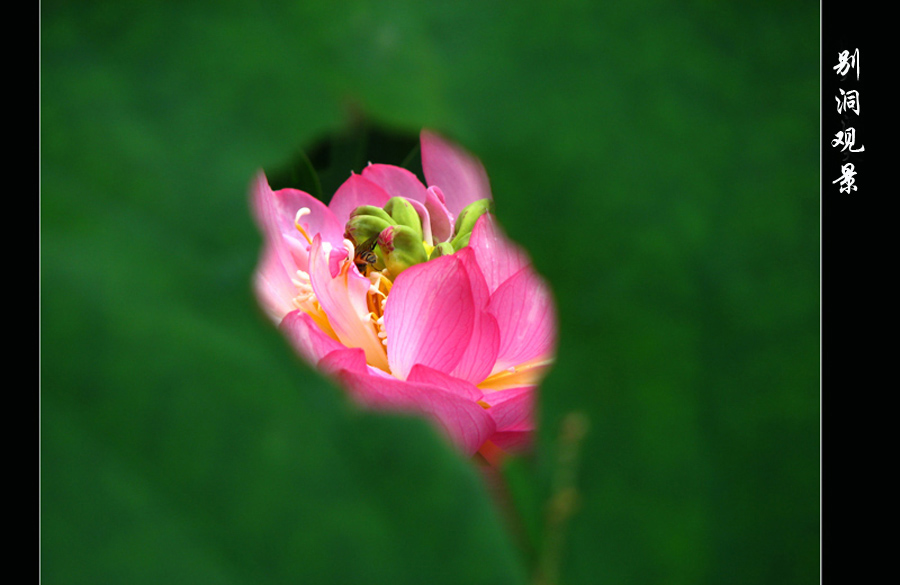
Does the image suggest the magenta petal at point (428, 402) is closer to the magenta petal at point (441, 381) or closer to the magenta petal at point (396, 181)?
the magenta petal at point (441, 381)

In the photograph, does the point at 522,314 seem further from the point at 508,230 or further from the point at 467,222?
the point at 508,230

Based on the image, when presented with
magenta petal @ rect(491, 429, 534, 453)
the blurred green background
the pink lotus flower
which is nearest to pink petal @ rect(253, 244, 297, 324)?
the pink lotus flower

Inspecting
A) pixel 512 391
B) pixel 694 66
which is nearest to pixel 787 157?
pixel 694 66

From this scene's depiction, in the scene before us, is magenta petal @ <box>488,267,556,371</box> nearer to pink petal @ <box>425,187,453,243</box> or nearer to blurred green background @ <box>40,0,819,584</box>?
pink petal @ <box>425,187,453,243</box>

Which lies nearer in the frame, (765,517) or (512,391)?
(765,517)

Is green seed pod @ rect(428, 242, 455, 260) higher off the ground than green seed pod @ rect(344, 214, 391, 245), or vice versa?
green seed pod @ rect(344, 214, 391, 245)

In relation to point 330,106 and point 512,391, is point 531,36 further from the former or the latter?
point 512,391

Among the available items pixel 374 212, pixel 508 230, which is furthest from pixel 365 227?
pixel 508 230
